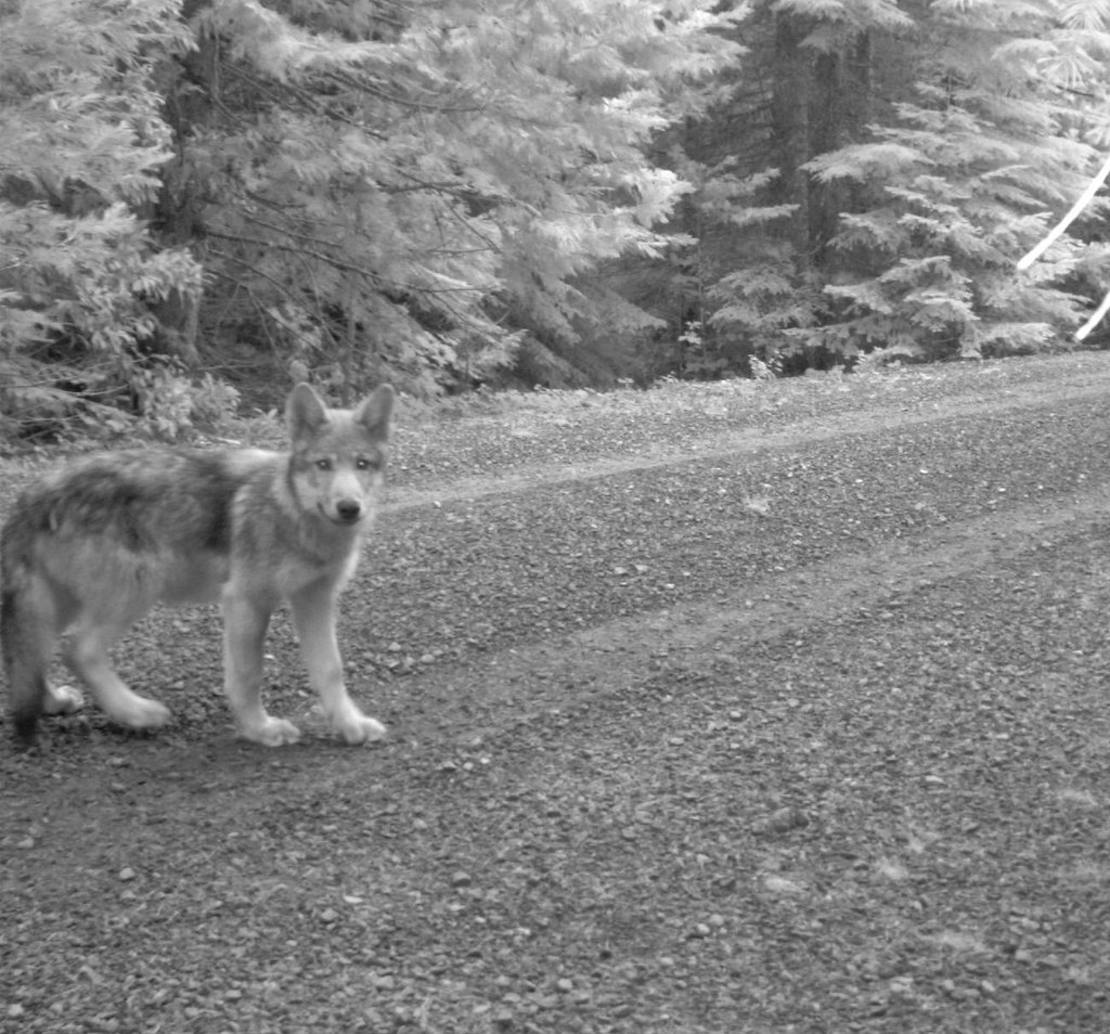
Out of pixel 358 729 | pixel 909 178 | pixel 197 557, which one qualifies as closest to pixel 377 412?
pixel 197 557

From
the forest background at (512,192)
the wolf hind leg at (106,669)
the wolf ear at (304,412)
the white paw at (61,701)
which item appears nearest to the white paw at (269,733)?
the wolf hind leg at (106,669)

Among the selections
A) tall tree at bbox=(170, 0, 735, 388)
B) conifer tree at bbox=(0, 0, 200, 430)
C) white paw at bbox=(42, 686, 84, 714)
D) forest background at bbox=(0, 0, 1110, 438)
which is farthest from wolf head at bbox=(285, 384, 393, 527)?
tall tree at bbox=(170, 0, 735, 388)

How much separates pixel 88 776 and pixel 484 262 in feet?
37.1

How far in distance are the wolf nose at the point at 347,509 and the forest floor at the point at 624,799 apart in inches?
42.6

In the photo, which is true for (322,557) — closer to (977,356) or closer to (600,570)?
(600,570)

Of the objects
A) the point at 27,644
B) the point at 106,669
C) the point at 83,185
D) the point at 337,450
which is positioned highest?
the point at 83,185

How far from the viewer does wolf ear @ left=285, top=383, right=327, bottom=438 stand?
590 cm

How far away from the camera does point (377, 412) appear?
6.03 metres

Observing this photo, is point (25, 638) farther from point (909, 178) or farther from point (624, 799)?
point (909, 178)

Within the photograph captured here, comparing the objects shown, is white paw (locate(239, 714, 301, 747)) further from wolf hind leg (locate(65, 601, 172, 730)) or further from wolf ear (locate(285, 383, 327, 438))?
wolf ear (locate(285, 383, 327, 438))

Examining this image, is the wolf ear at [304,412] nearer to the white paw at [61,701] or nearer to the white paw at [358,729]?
the white paw at [358,729]

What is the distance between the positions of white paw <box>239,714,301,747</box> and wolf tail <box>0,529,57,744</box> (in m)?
0.90

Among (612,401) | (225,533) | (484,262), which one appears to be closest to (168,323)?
(484,262)

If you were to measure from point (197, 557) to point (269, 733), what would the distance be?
0.86 m
